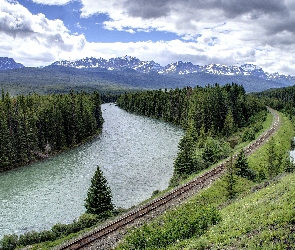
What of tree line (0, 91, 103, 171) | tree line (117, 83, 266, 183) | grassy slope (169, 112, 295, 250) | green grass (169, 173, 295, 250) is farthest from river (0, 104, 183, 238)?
green grass (169, 173, 295, 250)

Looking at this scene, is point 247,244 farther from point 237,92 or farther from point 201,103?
point 237,92

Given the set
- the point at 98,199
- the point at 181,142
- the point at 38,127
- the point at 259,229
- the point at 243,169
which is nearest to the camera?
the point at 259,229

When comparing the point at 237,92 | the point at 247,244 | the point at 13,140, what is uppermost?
the point at 237,92

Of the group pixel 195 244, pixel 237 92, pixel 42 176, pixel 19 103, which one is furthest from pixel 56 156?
pixel 237 92

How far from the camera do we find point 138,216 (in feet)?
123

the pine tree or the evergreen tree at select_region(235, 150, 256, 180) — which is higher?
the evergreen tree at select_region(235, 150, 256, 180)

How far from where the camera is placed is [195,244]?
1956cm

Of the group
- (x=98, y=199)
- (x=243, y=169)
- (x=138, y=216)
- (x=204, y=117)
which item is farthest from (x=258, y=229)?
(x=204, y=117)

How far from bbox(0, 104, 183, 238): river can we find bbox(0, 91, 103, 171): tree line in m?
5.60

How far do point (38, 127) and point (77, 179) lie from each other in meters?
38.0

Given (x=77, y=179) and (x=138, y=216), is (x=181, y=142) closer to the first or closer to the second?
(x=77, y=179)

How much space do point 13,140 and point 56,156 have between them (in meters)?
12.3

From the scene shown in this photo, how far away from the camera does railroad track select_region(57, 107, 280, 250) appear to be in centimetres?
3162

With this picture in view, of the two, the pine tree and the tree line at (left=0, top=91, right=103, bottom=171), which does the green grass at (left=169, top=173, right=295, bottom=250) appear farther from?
the tree line at (left=0, top=91, right=103, bottom=171)
